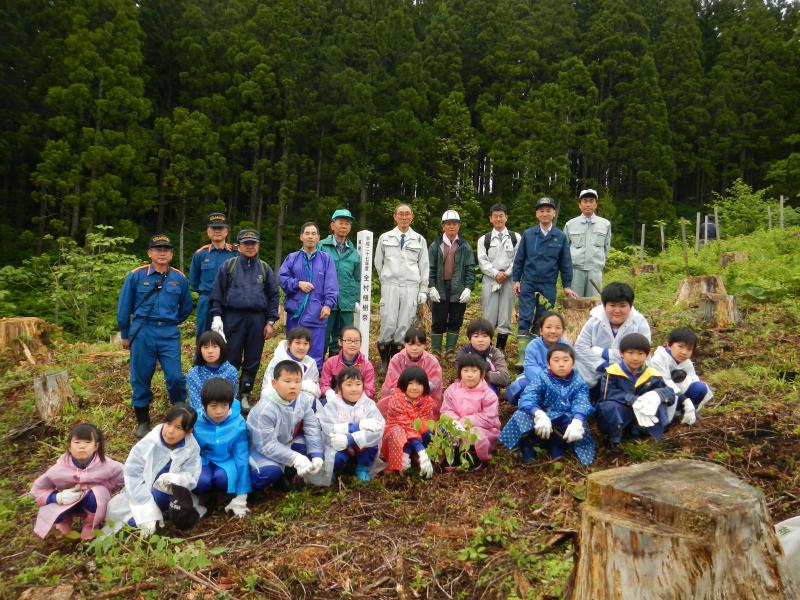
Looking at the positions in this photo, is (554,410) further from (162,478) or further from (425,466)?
(162,478)

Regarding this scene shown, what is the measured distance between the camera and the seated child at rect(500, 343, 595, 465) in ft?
12.4

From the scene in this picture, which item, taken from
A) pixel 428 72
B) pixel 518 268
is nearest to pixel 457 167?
pixel 428 72

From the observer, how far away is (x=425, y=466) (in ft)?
12.4

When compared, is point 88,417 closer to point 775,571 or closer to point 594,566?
point 594,566

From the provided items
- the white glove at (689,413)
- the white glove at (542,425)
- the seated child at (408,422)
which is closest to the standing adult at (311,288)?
the seated child at (408,422)

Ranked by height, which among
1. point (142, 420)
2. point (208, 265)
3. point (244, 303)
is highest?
point (208, 265)

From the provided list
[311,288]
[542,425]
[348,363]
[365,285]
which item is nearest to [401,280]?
[365,285]

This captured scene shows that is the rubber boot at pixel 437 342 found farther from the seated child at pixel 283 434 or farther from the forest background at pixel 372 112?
the forest background at pixel 372 112

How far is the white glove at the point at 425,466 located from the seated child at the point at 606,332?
4.78 ft

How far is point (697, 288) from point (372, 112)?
16968 mm

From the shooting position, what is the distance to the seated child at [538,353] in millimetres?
4254

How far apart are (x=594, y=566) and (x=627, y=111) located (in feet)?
93.1

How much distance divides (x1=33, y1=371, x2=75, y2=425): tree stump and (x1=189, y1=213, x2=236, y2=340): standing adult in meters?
1.64

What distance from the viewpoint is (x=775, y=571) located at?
67.1 inches
